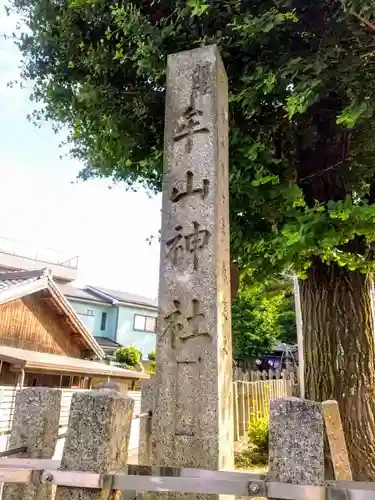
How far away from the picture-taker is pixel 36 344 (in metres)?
15.8

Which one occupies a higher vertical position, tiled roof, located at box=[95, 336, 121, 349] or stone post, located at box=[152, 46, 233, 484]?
tiled roof, located at box=[95, 336, 121, 349]

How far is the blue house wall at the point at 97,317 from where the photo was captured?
2550cm

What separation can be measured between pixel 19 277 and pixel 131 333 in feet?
38.8

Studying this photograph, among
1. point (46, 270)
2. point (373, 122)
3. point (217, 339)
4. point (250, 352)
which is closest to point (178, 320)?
point (217, 339)

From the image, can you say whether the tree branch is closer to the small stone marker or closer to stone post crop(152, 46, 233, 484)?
stone post crop(152, 46, 233, 484)

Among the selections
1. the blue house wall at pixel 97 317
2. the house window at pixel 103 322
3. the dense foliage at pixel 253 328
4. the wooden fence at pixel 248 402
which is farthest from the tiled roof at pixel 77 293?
the wooden fence at pixel 248 402

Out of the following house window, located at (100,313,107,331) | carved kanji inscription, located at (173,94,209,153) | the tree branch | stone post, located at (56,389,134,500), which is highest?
house window, located at (100,313,107,331)

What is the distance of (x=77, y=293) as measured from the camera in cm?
2639

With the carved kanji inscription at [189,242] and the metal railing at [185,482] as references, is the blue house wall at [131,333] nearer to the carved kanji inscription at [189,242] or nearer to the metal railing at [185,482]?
the carved kanji inscription at [189,242]

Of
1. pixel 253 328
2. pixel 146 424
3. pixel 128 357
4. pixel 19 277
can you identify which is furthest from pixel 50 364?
pixel 253 328

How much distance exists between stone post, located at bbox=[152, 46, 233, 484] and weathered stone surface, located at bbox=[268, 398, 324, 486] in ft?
5.71

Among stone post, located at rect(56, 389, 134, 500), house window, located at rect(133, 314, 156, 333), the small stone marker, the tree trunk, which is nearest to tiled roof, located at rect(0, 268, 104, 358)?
house window, located at rect(133, 314, 156, 333)

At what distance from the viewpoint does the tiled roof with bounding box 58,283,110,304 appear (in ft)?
83.0

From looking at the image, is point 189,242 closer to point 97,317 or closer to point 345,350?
point 345,350
